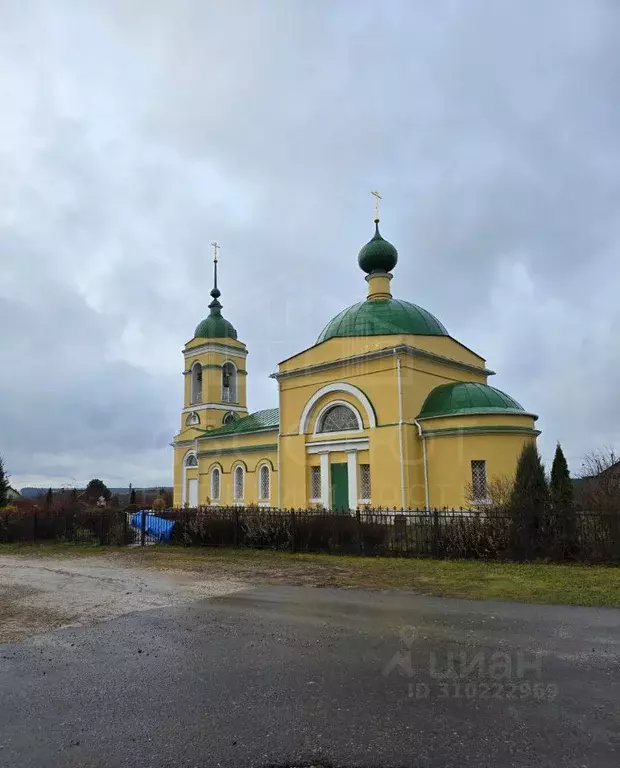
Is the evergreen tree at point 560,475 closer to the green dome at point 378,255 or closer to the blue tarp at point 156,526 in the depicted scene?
the blue tarp at point 156,526

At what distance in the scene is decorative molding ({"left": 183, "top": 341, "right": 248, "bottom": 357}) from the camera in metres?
35.0

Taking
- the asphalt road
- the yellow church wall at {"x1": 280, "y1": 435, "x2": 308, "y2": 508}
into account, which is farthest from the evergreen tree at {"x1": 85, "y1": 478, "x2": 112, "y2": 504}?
the asphalt road

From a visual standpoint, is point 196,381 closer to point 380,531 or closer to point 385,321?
point 385,321

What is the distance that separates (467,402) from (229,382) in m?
18.9

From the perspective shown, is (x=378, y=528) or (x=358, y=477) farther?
(x=358, y=477)

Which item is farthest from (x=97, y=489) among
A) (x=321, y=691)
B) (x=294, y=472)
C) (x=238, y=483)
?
(x=321, y=691)

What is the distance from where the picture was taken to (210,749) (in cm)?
386

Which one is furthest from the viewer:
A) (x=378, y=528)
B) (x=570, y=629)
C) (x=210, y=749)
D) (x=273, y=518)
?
(x=273, y=518)

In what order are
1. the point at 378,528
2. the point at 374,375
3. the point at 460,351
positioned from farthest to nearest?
the point at 460,351, the point at 374,375, the point at 378,528

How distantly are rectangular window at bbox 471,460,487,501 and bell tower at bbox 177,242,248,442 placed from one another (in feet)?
60.3

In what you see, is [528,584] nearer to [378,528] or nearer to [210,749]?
[378,528]

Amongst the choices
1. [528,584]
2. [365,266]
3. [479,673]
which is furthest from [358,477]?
[479,673]

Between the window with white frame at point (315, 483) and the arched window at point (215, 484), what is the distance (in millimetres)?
8748

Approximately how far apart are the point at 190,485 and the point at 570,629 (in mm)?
29200
